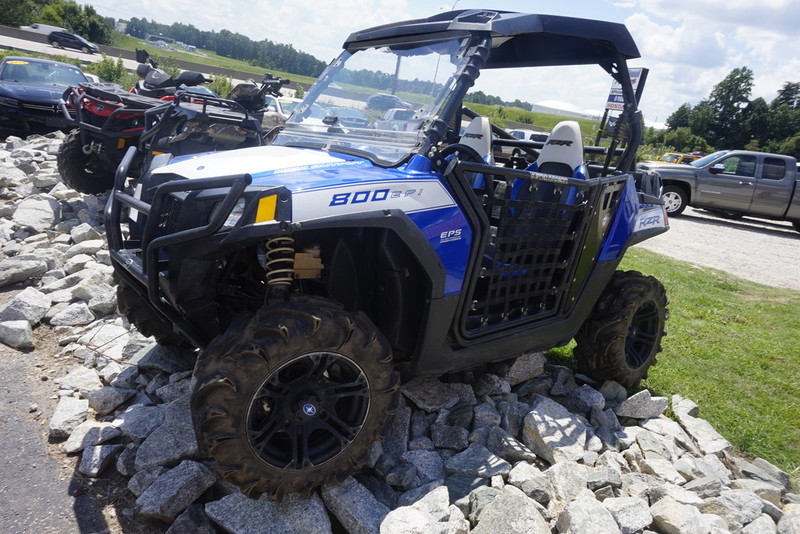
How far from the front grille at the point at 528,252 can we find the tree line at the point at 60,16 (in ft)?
187

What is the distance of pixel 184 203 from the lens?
2.62 meters

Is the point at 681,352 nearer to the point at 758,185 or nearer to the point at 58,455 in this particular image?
the point at 58,455

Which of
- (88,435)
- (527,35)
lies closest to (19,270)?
(88,435)

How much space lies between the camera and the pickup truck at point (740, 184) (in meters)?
14.4

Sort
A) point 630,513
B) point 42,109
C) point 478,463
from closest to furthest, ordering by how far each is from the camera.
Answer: point 630,513 → point 478,463 → point 42,109

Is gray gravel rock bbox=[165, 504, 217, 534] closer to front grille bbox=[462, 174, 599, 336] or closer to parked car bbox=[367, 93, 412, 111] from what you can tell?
front grille bbox=[462, 174, 599, 336]

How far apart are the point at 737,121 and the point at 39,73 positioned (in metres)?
67.4

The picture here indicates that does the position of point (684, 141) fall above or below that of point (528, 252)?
above

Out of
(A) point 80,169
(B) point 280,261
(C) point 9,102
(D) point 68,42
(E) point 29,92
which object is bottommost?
(A) point 80,169

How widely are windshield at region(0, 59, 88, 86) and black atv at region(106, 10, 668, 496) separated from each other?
34.6 feet

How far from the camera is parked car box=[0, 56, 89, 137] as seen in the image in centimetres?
1072

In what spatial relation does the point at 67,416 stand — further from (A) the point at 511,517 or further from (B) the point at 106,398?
(A) the point at 511,517

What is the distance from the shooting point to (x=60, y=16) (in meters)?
53.3

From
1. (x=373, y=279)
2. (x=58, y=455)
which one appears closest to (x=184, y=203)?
(x=373, y=279)
